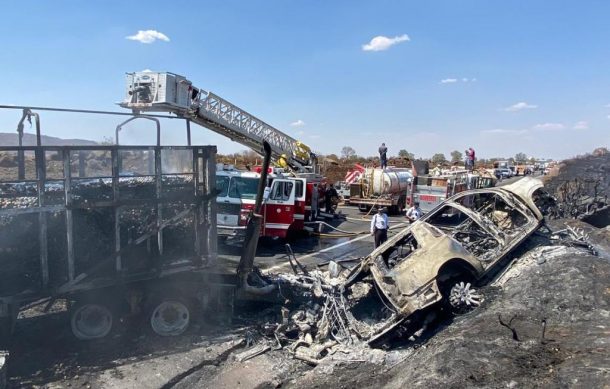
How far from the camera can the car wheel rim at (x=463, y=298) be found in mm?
6629

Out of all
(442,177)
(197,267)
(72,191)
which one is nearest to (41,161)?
(72,191)

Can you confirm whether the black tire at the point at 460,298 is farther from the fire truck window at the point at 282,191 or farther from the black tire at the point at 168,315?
the fire truck window at the point at 282,191

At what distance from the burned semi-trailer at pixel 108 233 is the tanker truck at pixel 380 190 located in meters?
14.8

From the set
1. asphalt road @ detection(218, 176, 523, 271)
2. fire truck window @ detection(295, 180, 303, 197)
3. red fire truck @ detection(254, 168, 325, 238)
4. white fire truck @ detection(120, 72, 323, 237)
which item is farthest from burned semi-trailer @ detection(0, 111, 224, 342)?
fire truck window @ detection(295, 180, 303, 197)

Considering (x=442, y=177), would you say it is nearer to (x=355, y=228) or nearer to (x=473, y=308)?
(x=355, y=228)

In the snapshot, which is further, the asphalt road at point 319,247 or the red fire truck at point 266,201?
the red fire truck at point 266,201

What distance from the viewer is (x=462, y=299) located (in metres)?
6.64

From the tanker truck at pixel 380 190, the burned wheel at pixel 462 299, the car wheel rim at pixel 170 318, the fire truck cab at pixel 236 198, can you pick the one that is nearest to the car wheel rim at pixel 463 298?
the burned wheel at pixel 462 299

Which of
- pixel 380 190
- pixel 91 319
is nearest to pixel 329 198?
pixel 380 190

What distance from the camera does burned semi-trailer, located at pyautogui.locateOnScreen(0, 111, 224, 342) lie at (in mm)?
6094

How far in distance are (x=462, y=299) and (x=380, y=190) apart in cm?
1527

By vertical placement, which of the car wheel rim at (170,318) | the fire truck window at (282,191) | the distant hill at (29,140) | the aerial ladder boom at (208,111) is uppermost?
the aerial ladder boom at (208,111)

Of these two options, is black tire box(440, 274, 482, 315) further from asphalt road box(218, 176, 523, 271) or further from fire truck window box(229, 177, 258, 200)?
fire truck window box(229, 177, 258, 200)

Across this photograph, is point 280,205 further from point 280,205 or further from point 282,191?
point 282,191
